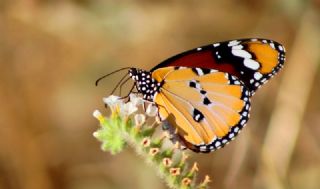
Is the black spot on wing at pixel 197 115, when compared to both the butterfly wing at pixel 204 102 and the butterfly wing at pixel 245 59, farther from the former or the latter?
the butterfly wing at pixel 245 59

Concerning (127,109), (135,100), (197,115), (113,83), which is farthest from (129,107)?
(113,83)

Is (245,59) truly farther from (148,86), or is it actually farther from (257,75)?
(148,86)

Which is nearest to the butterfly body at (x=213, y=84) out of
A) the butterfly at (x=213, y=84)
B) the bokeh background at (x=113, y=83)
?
the butterfly at (x=213, y=84)

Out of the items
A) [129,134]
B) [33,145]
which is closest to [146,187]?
[33,145]

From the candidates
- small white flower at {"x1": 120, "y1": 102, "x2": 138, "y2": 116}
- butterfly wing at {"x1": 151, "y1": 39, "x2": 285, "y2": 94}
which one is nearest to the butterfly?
butterfly wing at {"x1": 151, "y1": 39, "x2": 285, "y2": 94}

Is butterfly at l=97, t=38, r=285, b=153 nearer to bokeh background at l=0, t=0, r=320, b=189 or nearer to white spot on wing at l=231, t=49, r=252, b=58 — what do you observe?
white spot on wing at l=231, t=49, r=252, b=58

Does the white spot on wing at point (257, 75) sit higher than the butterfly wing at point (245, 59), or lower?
lower

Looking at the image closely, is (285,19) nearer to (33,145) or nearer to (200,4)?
(200,4)
